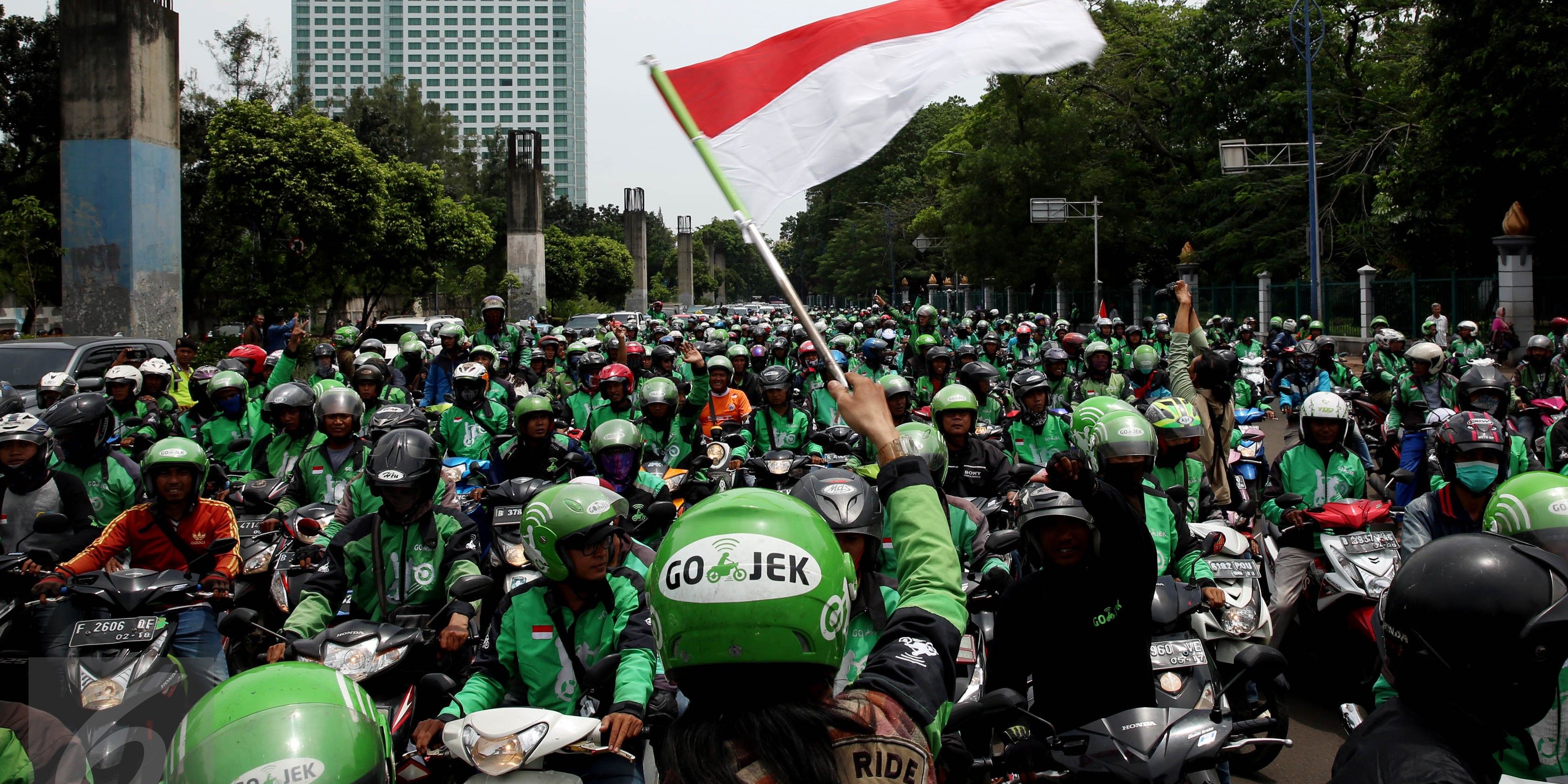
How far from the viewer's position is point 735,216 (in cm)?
393

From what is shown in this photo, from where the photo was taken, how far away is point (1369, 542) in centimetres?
650

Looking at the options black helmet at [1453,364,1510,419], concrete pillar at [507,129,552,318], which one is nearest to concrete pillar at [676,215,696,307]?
concrete pillar at [507,129,552,318]

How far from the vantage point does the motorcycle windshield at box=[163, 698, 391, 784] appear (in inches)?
105

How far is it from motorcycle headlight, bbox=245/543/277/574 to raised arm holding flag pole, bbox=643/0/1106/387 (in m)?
4.14

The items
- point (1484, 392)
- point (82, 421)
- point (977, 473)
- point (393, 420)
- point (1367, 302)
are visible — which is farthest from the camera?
point (1367, 302)

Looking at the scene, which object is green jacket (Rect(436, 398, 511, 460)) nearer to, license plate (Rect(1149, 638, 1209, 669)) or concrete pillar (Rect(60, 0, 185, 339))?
license plate (Rect(1149, 638, 1209, 669))

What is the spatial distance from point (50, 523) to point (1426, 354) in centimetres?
1158

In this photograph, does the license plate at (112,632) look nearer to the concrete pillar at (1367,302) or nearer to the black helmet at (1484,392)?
the black helmet at (1484,392)

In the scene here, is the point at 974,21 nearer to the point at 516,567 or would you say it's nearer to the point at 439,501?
the point at 516,567

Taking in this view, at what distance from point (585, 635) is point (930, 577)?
2.23 m

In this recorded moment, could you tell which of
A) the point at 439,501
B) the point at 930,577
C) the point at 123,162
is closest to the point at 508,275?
the point at 123,162

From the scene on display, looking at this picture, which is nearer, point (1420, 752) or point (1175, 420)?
point (1420, 752)

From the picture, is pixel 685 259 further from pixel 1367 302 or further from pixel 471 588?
pixel 471 588

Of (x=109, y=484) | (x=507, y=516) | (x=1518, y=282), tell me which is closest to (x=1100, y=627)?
(x=507, y=516)
